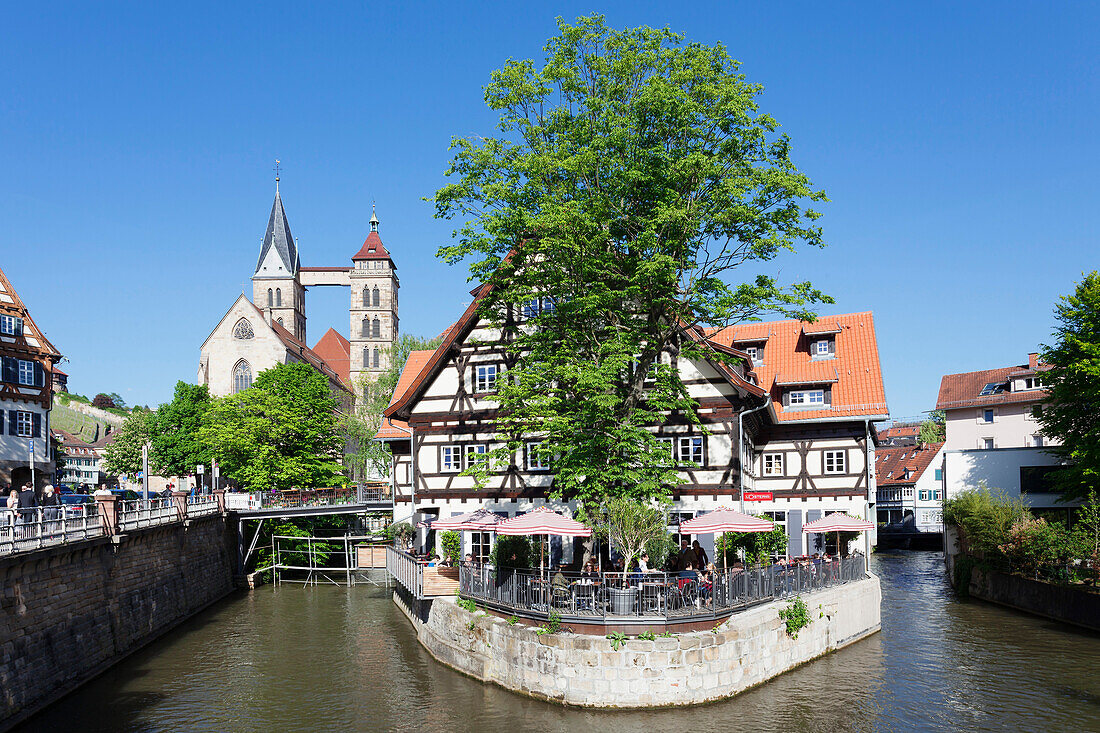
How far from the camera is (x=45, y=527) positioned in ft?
70.5

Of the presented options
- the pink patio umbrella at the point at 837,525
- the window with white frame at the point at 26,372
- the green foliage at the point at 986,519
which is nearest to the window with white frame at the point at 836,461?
the green foliage at the point at 986,519

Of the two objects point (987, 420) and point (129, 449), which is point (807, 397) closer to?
point (987, 420)

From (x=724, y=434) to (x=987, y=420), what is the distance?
116 feet

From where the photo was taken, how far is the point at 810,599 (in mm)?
23578

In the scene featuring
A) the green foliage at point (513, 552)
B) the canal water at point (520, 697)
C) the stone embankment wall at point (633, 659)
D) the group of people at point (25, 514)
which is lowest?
the canal water at point (520, 697)

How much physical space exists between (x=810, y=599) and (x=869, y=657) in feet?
8.45

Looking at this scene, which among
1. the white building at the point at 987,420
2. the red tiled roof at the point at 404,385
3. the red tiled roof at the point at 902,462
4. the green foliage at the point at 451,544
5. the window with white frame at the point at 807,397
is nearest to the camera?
the green foliage at the point at 451,544

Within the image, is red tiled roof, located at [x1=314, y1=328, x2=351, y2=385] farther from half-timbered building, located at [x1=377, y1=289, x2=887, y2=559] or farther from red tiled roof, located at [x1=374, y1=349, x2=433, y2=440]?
half-timbered building, located at [x1=377, y1=289, x2=887, y2=559]

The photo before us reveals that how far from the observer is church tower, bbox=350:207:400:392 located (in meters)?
104

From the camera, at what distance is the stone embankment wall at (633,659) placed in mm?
18547

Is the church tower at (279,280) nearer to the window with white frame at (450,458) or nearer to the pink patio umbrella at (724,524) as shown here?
the window with white frame at (450,458)

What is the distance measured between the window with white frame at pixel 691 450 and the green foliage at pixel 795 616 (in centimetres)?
865

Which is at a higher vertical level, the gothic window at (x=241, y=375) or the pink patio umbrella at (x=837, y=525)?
the gothic window at (x=241, y=375)

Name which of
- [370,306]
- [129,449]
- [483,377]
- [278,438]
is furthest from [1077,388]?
[129,449]
